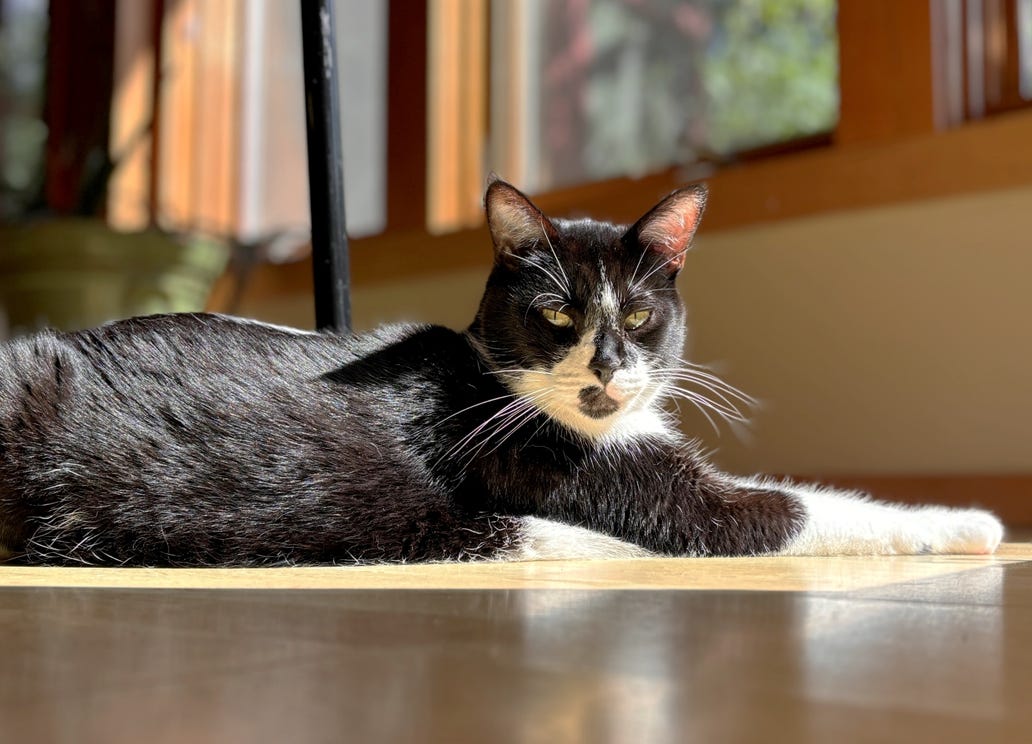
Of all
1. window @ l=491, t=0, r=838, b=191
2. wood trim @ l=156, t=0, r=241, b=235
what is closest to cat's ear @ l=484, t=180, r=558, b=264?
window @ l=491, t=0, r=838, b=191

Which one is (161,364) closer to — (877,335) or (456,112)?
(877,335)

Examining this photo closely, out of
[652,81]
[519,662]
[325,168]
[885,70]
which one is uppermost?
[652,81]

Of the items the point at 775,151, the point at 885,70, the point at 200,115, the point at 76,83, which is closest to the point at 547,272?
the point at 885,70

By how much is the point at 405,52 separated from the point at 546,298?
7.13 feet

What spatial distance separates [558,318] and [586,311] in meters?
0.04

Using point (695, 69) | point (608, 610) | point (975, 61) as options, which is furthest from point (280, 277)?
point (608, 610)

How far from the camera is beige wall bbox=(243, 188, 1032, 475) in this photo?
2.02 meters

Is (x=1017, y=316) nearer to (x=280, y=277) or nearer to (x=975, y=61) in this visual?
(x=975, y=61)

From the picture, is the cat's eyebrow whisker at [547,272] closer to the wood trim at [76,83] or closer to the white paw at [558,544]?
the white paw at [558,544]

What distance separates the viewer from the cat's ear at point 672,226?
1355mm

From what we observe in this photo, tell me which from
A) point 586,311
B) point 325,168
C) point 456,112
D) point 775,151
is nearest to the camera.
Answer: point 586,311

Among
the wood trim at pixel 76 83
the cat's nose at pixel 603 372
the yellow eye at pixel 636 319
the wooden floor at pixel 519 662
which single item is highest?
the wood trim at pixel 76 83

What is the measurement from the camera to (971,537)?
4.06 feet

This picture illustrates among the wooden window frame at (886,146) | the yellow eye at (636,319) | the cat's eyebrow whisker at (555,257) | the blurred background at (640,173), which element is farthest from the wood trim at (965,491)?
the cat's eyebrow whisker at (555,257)
